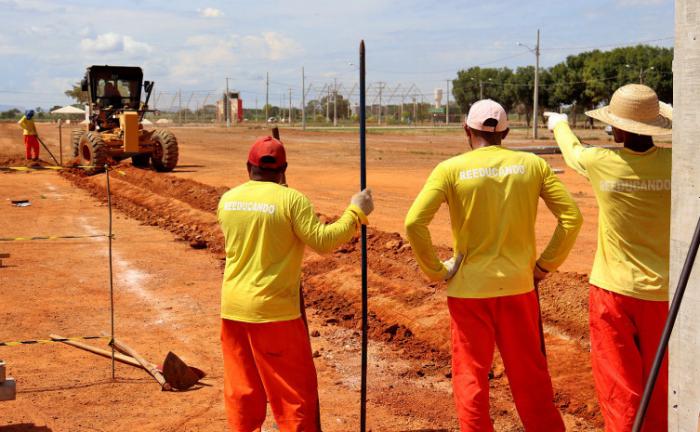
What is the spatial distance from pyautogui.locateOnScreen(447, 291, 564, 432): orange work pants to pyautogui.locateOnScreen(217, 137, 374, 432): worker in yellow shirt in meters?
0.80

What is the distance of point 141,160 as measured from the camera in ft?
84.4

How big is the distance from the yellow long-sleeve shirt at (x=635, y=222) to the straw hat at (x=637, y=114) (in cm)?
12

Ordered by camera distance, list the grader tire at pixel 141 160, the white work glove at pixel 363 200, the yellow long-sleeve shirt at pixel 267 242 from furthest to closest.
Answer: the grader tire at pixel 141 160
the white work glove at pixel 363 200
the yellow long-sleeve shirt at pixel 267 242

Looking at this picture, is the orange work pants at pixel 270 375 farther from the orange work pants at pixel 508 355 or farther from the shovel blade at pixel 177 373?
the shovel blade at pixel 177 373

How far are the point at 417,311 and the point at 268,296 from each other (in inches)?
159

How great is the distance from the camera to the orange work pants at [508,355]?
417 centimetres

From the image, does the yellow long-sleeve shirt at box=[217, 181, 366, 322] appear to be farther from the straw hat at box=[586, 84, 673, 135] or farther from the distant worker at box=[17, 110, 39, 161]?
the distant worker at box=[17, 110, 39, 161]

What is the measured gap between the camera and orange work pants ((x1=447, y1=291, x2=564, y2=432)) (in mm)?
4172

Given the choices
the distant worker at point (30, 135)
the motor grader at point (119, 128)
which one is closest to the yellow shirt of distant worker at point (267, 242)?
the motor grader at point (119, 128)

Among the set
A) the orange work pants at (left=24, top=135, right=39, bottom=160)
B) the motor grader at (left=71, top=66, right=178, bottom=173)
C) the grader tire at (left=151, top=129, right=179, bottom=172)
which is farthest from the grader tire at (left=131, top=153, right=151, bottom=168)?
the orange work pants at (left=24, top=135, right=39, bottom=160)

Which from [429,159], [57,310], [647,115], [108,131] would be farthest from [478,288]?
[429,159]

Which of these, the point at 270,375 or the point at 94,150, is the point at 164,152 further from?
the point at 270,375

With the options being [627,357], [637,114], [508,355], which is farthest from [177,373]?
[637,114]

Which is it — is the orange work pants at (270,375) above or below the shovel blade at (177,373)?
above
